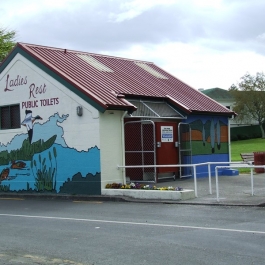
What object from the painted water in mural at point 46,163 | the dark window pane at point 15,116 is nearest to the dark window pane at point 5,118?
the dark window pane at point 15,116

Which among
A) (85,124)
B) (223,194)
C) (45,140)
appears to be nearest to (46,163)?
(45,140)

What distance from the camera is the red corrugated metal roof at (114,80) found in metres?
19.7

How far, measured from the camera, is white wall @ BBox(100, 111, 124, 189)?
19016 millimetres

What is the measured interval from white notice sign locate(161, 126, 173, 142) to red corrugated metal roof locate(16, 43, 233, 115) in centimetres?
126

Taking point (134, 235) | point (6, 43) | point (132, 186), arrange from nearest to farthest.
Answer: point (134, 235) → point (132, 186) → point (6, 43)

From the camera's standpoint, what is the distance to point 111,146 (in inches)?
762

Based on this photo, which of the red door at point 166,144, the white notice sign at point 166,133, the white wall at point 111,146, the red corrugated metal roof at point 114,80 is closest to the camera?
the white wall at point 111,146

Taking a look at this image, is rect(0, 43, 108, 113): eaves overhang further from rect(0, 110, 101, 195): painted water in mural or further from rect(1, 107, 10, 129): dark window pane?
rect(1, 107, 10, 129): dark window pane

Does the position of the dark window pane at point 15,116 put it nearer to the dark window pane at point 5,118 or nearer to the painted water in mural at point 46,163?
the dark window pane at point 5,118

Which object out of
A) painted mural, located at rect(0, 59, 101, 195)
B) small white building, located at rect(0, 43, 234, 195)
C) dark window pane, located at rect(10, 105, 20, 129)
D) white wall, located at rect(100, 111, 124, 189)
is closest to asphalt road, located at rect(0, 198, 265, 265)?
white wall, located at rect(100, 111, 124, 189)

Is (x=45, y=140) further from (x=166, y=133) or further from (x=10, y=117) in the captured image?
(x=166, y=133)

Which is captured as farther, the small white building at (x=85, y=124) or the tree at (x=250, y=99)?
the tree at (x=250, y=99)

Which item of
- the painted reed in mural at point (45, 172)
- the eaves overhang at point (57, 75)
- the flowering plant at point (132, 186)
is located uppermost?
the eaves overhang at point (57, 75)

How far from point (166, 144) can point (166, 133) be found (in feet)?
1.39
